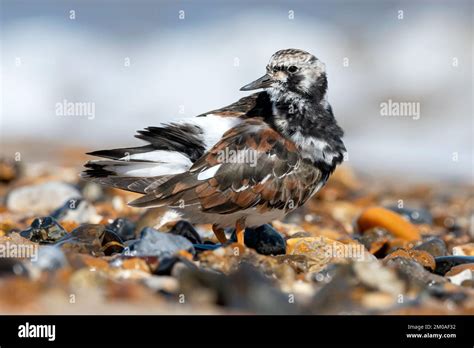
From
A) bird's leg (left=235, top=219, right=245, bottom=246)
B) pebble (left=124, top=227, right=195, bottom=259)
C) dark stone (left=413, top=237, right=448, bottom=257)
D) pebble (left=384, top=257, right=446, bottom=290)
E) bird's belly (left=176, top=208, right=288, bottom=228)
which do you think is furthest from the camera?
dark stone (left=413, top=237, right=448, bottom=257)

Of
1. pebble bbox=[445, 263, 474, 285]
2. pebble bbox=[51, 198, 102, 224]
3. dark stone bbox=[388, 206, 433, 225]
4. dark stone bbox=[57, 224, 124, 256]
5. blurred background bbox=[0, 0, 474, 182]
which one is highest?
blurred background bbox=[0, 0, 474, 182]

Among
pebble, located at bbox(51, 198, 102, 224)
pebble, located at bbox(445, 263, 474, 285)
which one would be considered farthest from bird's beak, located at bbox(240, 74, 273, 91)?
pebble, located at bbox(51, 198, 102, 224)

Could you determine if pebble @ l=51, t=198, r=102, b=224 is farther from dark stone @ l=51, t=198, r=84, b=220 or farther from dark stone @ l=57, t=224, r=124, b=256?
dark stone @ l=57, t=224, r=124, b=256

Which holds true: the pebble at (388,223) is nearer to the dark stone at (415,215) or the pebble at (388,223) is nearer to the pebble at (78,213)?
the dark stone at (415,215)

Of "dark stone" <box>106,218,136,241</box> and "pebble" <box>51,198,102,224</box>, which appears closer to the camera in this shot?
"dark stone" <box>106,218,136,241</box>

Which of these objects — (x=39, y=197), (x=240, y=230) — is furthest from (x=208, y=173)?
(x=39, y=197)

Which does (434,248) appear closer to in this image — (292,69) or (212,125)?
(292,69)

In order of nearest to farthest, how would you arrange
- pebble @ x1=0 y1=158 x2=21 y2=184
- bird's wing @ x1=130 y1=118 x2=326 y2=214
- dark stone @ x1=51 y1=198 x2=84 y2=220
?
bird's wing @ x1=130 y1=118 x2=326 y2=214
dark stone @ x1=51 y1=198 x2=84 y2=220
pebble @ x1=0 y1=158 x2=21 y2=184
